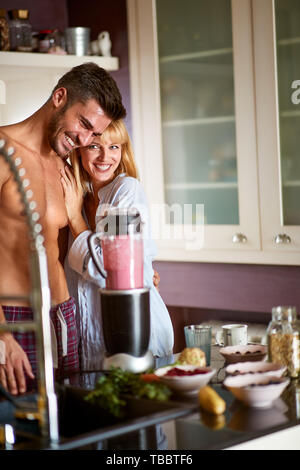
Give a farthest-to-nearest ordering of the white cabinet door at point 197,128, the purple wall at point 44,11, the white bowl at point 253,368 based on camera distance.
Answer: the purple wall at point 44,11 → the white cabinet door at point 197,128 → the white bowl at point 253,368

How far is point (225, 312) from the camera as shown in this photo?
12.1 ft

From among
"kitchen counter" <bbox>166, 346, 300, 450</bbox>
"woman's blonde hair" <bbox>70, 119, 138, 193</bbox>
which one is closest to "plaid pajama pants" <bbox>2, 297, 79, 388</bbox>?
"woman's blonde hair" <bbox>70, 119, 138, 193</bbox>

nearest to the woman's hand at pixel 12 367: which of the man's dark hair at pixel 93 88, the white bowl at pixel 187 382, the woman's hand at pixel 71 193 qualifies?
the white bowl at pixel 187 382

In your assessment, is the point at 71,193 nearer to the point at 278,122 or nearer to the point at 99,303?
the point at 99,303

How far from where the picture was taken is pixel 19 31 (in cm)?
338

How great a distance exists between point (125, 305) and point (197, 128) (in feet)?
6.11

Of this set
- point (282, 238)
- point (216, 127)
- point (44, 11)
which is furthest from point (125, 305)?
point (44, 11)

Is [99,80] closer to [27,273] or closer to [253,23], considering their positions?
[27,273]

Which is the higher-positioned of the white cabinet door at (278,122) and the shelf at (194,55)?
the shelf at (194,55)

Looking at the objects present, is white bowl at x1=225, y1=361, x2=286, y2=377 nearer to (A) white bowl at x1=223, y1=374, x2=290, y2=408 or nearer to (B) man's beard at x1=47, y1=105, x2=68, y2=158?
(A) white bowl at x1=223, y1=374, x2=290, y2=408

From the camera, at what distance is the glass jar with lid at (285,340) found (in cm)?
173

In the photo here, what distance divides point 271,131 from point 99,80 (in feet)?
3.67

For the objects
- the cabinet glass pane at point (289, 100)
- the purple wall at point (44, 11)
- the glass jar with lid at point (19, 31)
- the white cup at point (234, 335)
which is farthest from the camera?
the purple wall at point (44, 11)

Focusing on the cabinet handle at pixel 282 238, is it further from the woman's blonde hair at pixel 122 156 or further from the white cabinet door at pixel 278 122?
the woman's blonde hair at pixel 122 156
